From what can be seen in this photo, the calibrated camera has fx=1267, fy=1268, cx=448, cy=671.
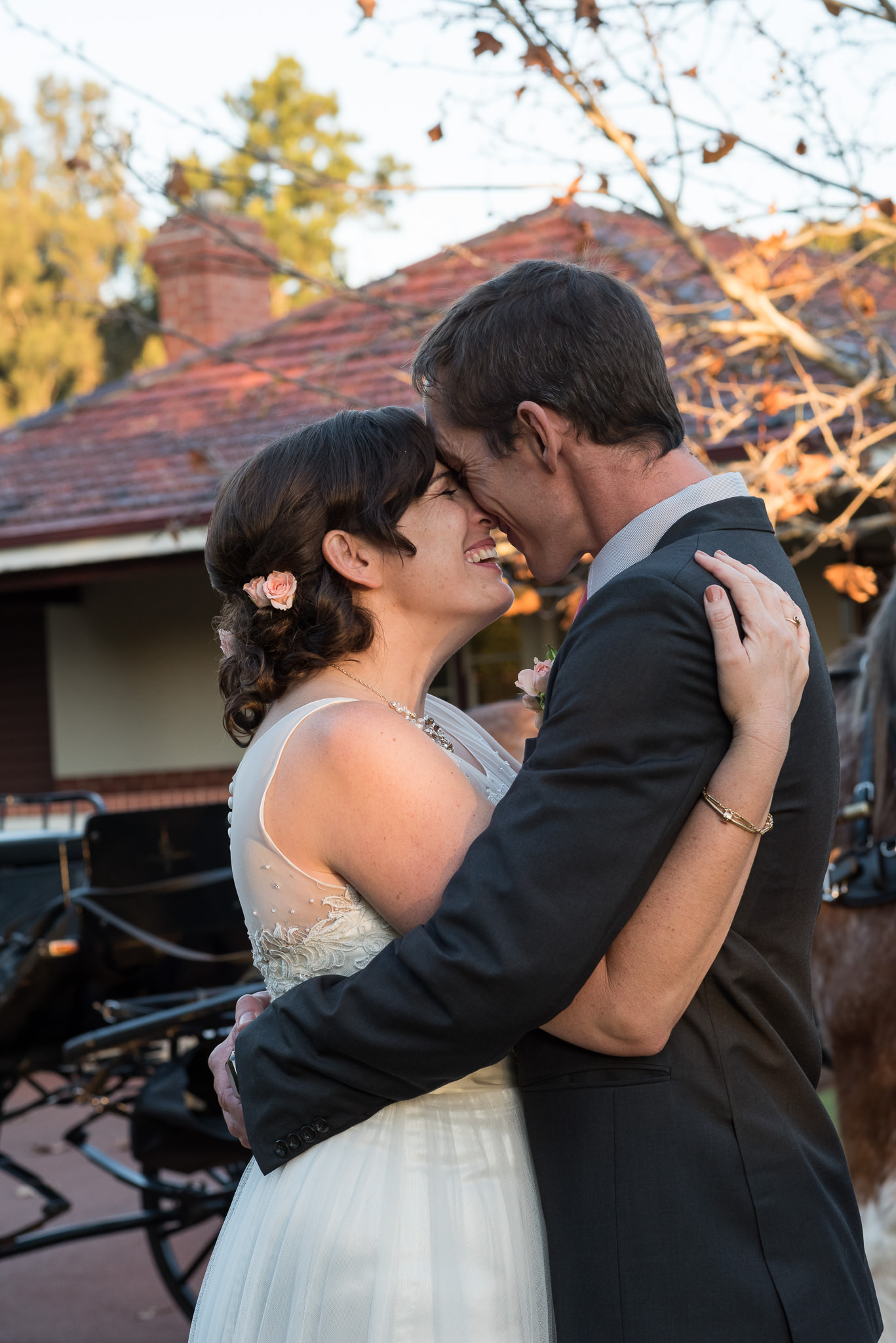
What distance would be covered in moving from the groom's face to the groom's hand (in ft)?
2.54

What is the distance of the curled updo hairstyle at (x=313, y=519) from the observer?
1853 millimetres

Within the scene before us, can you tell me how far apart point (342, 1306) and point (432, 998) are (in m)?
0.54

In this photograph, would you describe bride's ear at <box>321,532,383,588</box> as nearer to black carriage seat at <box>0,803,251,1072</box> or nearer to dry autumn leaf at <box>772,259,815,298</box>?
black carriage seat at <box>0,803,251,1072</box>

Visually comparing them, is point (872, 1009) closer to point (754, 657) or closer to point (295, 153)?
point (754, 657)

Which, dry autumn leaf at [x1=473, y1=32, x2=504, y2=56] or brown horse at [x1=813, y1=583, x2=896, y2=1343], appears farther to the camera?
dry autumn leaf at [x1=473, y1=32, x2=504, y2=56]

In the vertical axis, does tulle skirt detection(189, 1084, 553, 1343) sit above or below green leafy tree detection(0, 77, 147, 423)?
below

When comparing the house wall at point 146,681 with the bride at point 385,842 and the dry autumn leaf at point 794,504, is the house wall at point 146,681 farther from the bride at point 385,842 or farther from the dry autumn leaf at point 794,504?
the bride at point 385,842

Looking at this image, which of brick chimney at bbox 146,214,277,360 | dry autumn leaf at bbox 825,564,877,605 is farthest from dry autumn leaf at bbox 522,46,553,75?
brick chimney at bbox 146,214,277,360

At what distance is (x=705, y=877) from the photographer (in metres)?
1.43

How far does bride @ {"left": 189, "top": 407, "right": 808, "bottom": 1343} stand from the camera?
1.45 m

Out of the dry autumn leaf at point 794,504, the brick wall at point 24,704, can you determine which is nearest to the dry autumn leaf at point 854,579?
the dry autumn leaf at point 794,504

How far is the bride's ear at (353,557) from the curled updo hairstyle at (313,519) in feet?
0.04

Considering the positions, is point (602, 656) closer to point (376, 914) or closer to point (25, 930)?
point (376, 914)

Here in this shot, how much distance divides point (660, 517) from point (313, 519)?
0.51 metres
